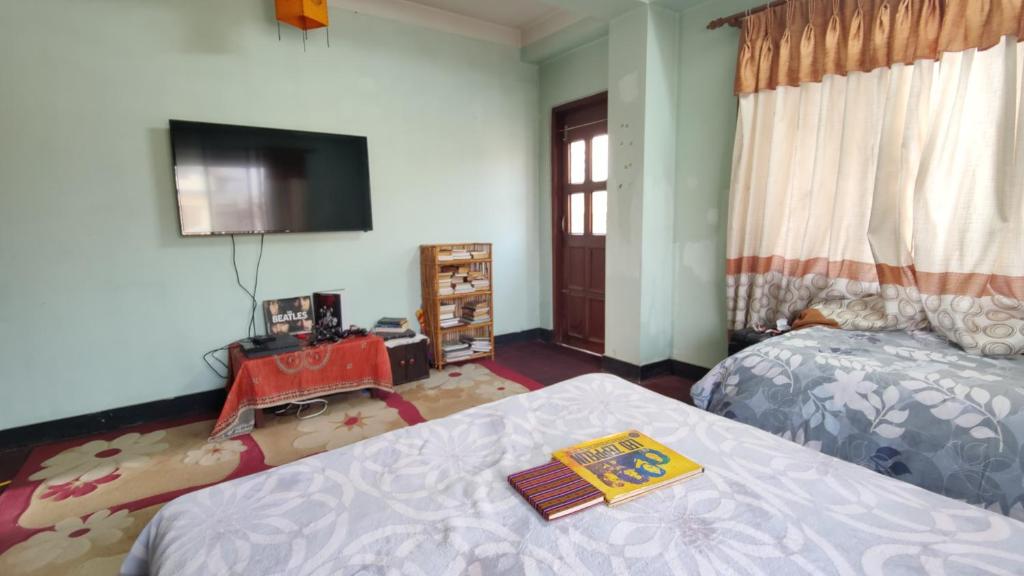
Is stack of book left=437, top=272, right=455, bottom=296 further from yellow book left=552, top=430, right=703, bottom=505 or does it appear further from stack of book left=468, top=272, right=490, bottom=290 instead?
yellow book left=552, top=430, right=703, bottom=505

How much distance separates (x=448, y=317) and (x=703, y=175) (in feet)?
7.50

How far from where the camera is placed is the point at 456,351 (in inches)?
156

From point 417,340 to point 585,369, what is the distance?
1.40m

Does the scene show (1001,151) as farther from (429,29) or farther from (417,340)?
(429,29)

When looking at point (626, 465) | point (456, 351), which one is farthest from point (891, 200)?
point (456, 351)

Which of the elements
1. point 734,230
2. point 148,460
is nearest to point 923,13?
point 734,230

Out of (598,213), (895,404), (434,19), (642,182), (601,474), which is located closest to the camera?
(601,474)

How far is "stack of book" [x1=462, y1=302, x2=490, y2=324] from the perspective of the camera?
4.06 metres

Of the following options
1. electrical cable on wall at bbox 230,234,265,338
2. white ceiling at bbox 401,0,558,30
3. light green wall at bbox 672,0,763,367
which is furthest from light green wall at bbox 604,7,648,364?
electrical cable on wall at bbox 230,234,265,338

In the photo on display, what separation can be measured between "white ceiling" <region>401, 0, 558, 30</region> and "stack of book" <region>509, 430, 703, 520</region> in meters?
3.50

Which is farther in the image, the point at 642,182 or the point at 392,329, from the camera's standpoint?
the point at 392,329

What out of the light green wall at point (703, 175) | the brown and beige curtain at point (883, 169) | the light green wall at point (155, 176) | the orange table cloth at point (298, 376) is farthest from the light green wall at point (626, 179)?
the orange table cloth at point (298, 376)

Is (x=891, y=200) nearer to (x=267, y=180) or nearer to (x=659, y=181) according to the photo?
(x=659, y=181)

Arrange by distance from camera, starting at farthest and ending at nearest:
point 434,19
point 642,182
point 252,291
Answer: point 434,19 → point 642,182 → point 252,291
